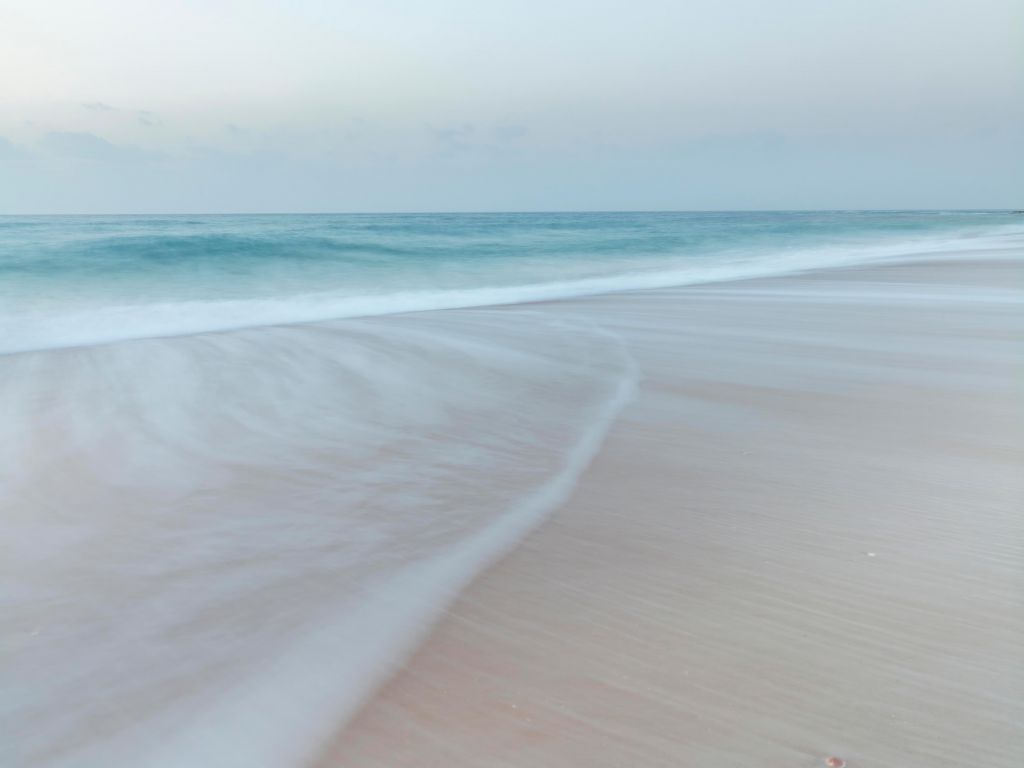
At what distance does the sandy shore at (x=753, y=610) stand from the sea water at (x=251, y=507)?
0.57 feet

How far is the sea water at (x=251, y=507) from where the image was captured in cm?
164

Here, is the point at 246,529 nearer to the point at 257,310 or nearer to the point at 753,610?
the point at 753,610

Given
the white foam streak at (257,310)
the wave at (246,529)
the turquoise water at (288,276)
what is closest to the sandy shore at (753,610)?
the wave at (246,529)

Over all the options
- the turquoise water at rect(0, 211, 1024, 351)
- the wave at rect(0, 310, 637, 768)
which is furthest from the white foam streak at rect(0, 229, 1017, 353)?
the wave at rect(0, 310, 637, 768)

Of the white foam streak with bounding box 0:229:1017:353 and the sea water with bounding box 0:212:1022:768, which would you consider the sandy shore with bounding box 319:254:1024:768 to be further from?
the white foam streak with bounding box 0:229:1017:353

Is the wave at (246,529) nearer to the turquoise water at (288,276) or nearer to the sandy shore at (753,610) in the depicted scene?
the sandy shore at (753,610)

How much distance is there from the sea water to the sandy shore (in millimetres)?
174

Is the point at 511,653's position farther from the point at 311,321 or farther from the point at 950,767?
the point at 311,321

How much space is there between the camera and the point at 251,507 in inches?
106

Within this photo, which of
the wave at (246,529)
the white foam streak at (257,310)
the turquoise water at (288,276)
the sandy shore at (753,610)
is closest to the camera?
the sandy shore at (753,610)

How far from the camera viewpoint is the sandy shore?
1.48 meters

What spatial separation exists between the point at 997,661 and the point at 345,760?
149 centimetres

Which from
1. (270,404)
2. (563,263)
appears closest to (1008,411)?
(270,404)

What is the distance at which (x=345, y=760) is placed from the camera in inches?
57.2
